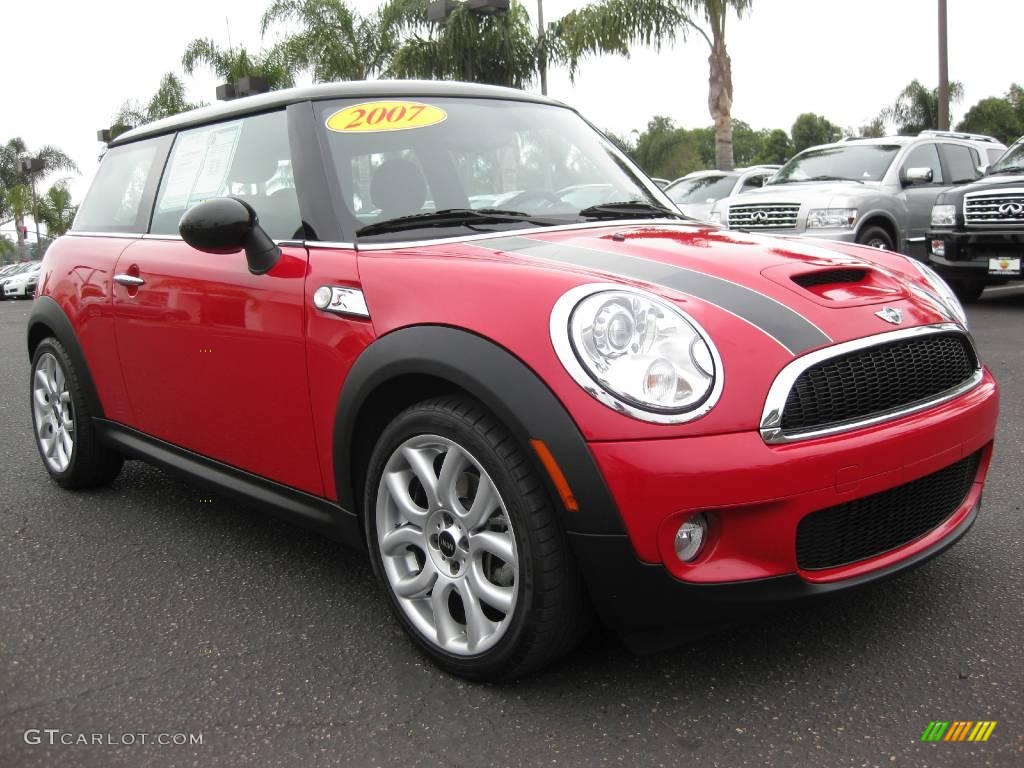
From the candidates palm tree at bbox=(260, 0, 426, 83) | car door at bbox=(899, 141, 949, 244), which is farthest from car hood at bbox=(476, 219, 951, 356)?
palm tree at bbox=(260, 0, 426, 83)

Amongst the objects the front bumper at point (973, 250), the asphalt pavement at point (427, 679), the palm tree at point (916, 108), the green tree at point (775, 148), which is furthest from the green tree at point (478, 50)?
the green tree at point (775, 148)

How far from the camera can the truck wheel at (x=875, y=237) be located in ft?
30.0

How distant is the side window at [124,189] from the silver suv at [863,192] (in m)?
6.63

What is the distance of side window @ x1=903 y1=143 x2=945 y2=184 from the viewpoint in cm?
1008

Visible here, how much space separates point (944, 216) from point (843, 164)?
1.25 metres

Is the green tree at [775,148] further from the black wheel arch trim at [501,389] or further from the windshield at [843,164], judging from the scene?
the black wheel arch trim at [501,389]

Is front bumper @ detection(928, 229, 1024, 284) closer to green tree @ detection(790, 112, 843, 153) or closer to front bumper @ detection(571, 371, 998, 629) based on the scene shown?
front bumper @ detection(571, 371, 998, 629)

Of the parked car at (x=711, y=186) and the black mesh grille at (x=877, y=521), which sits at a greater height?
the parked car at (x=711, y=186)

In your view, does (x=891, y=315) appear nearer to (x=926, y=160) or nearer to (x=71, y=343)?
(x=71, y=343)

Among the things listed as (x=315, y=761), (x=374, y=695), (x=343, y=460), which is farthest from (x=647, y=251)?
(x=315, y=761)

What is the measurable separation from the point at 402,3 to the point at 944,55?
10.7 meters

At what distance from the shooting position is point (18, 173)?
49875mm

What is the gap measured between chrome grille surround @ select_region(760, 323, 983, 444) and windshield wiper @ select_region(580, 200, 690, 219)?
3.47 feet

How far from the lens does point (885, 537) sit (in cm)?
221
